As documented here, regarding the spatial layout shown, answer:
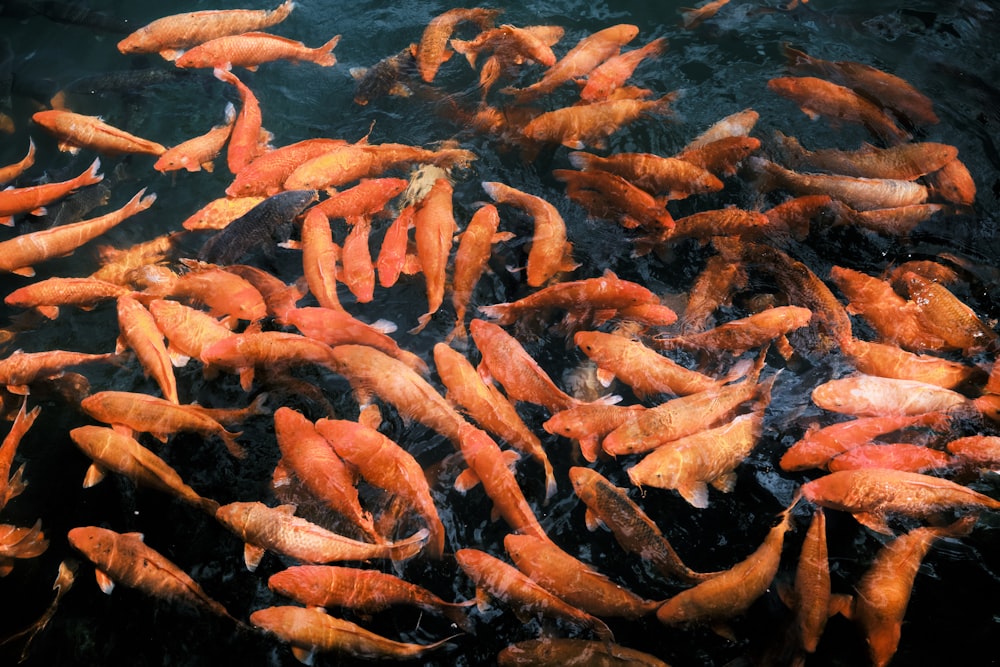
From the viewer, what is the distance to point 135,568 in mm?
3201

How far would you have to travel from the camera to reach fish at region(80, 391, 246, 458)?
11.6 feet

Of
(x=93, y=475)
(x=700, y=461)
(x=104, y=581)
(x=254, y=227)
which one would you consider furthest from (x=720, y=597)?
(x=254, y=227)

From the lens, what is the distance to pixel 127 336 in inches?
155

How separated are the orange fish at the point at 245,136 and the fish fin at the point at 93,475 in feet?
7.34

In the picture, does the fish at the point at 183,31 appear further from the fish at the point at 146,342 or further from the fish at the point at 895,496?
the fish at the point at 895,496

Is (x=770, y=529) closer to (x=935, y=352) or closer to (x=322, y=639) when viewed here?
(x=935, y=352)

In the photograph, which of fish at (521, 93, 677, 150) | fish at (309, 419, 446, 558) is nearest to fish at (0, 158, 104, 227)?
fish at (309, 419, 446, 558)

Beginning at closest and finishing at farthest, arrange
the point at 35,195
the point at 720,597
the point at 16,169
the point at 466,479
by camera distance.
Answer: the point at 720,597, the point at 466,479, the point at 35,195, the point at 16,169

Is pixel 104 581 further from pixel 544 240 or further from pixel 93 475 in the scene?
pixel 544 240

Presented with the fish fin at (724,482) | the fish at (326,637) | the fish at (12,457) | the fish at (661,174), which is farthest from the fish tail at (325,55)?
the fish fin at (724,482)

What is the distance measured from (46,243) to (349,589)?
3358 mm

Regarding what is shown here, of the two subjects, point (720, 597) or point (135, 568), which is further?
point (135, 568)

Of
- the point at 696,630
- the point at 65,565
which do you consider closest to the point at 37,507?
the point at 65,565

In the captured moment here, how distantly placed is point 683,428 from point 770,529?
64 cm
